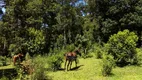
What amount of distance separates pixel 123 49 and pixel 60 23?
88.7 ft

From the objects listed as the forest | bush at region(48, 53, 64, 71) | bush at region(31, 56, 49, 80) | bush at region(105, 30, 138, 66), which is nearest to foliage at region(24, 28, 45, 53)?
the forest

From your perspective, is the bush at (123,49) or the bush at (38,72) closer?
the bush at (38,72)

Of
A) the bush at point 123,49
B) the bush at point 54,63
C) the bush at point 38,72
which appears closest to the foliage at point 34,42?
the bush at point 54,63

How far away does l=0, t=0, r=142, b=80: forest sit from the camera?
66.5ft

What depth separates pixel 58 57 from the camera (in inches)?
794

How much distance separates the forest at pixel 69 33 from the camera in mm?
20281

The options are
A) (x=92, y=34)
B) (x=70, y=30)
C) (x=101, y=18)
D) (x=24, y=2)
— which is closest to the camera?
(x=24, y=2)

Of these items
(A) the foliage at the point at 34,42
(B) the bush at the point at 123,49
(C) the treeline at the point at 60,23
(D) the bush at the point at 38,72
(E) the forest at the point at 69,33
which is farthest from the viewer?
(C) the treeline at the point at 60,23

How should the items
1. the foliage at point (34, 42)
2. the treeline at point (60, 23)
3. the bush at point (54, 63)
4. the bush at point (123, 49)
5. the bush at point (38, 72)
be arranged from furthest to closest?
the treeline at point (60, 23), the foliage at point (34, 42), the bush at point (123, 49), the bush at point (54, 63), the bush at point (38, 72)

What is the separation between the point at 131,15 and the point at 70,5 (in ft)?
44.4

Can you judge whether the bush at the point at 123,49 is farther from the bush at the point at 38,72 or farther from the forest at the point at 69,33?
the bush at the point at 38,72

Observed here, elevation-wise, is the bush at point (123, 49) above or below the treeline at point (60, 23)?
below

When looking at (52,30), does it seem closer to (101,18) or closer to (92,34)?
(92,34)

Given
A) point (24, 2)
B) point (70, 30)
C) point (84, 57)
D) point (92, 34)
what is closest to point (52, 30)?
point (70, 30)
